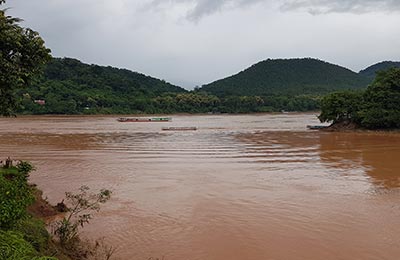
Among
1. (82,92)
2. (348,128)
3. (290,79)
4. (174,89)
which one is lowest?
(348,128)

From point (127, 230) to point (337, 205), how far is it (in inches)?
247

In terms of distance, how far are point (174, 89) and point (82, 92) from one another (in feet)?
142

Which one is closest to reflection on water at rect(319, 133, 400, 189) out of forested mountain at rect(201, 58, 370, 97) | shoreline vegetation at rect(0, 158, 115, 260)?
shoreline vegetation at rect(0, 158, 115, 260)

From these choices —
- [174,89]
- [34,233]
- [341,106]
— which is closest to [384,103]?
[341,106]

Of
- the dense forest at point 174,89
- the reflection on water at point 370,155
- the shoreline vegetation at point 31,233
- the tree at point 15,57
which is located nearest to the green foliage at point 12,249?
the shoreline vegetation at point 31,233

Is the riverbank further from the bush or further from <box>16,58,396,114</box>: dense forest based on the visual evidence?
<box>16,58,396,114</box>: dense forest

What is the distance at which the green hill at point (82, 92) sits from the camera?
75062 millimetres

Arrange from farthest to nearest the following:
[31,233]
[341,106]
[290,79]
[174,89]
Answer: [290,79], [174,89], [341,106], [31,233]

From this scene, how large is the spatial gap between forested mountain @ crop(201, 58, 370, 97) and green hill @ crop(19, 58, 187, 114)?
28.0 meters

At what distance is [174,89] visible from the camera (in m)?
125

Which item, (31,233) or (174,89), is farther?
(174,89)

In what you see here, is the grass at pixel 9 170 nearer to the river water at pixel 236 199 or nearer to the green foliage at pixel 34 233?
the river water at pixel 236 199

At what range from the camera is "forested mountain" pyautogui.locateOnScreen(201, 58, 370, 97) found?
397 feet

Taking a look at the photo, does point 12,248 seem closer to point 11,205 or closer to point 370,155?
point 11,205
